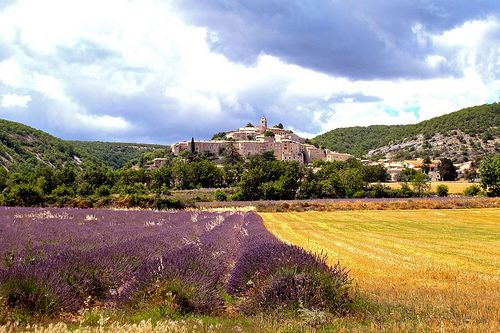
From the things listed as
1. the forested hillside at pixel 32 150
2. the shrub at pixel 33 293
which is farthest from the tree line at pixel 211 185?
the forested hillside at pixel 32 150

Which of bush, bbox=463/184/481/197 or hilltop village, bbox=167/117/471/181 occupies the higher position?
hilltop village, bbox=167/117/471/181

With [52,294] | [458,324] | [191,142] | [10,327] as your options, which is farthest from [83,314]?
[191,142]

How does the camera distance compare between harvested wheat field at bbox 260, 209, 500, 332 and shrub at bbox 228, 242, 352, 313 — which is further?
shrub at bbox 228, 242, 352, 313

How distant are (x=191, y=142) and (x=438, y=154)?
357ft

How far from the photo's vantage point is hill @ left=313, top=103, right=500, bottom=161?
140625 millimetres

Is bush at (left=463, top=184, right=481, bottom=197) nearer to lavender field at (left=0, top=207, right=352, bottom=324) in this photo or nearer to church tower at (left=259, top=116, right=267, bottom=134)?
lavender field at (left=0, top=207, right=352, bottom=324)

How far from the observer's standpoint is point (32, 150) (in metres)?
125

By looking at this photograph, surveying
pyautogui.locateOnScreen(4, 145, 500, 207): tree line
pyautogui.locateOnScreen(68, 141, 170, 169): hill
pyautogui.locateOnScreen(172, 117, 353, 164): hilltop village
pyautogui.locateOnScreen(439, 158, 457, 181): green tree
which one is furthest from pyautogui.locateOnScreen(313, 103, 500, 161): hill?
pyautogui.locateOnScreen(68, 141, 170, 169): hill

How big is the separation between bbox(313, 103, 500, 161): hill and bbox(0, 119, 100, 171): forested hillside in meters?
130

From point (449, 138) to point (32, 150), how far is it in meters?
176

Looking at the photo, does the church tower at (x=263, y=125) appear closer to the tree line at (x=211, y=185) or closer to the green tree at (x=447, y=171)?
the tree line at (x=211, y=185)

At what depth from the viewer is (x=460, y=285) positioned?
23.8ft

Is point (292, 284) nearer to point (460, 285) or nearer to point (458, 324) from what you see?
point (458, 324)

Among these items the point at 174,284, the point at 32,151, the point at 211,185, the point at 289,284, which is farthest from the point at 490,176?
the point at 32,151
